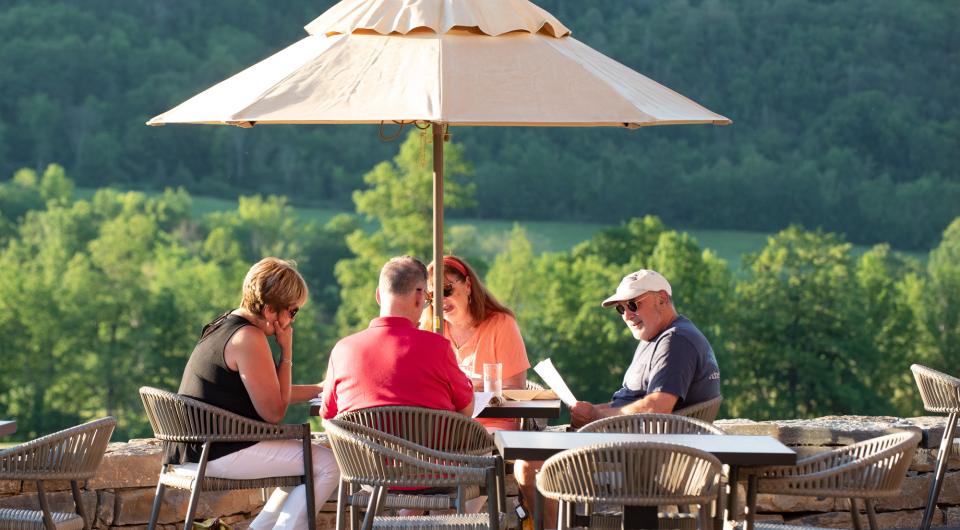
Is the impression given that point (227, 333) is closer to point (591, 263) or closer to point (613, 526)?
point (613, 526)

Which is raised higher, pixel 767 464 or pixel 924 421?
pixel 767 464

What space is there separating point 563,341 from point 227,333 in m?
40.4

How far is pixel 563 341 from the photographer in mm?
43750

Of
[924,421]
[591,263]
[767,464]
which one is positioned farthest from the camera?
[591,263]

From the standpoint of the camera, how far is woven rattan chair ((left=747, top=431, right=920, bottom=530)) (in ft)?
9.91

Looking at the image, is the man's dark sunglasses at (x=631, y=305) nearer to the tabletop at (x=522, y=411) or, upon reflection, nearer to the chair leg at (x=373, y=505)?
the tabletop at (x=522, y=411)

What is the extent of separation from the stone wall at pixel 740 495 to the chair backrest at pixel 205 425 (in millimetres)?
728

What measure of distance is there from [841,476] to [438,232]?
1.58 metres

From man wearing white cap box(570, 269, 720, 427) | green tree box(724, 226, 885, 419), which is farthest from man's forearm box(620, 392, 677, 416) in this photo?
green tree box(724, 226, 885, 419)

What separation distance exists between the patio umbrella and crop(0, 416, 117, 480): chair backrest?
853 millimetres

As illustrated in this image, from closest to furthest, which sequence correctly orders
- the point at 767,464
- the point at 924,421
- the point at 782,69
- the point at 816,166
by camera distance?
the point at 767,464 < the point at 924,421 < the point at 816,166 < the point at 782,69


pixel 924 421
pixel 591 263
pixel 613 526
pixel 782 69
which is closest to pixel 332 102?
pixel 613 526

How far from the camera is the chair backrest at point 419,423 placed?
10.8 feet

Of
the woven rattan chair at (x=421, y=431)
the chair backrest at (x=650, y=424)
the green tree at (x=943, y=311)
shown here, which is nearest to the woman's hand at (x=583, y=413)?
the chair backrest at (x=650, y=424)
